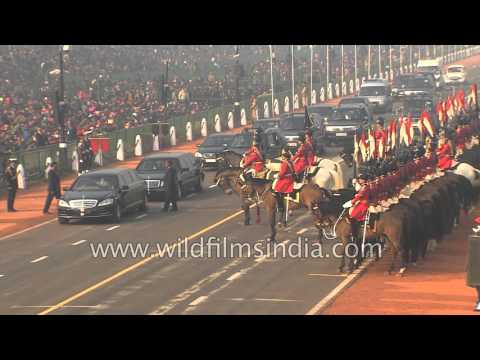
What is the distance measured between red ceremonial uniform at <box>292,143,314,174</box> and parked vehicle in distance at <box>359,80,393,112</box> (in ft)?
126

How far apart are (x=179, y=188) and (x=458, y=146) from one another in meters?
10.1

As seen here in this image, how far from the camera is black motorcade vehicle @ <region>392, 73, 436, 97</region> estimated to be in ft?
255

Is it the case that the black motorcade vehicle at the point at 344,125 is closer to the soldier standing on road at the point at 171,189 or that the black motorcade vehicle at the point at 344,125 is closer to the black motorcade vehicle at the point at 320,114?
the black motorcade vehicle at the point at 320,114

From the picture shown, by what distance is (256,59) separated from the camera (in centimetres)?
12100

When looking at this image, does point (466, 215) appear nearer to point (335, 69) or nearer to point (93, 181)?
point (93, 181)

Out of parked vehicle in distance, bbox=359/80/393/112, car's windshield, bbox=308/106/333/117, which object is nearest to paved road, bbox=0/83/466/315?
car's windshield, bbox=308/106/333/117

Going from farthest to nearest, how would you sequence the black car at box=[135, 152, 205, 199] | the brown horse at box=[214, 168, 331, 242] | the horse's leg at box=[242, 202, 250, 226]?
the black car at box=[135, 152, 205, 199] → the horse's leg at box=[242, 202, 250, 226] → the brown horse at box=[214, 168, 331, 242]

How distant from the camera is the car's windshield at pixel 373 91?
75469 millimetres

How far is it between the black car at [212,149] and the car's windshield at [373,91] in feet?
83.6

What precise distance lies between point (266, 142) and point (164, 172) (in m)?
6.75

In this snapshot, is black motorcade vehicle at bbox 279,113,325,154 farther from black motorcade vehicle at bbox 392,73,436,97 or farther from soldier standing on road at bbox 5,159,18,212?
black motorcade vehicle at bbox 392,73,436,97

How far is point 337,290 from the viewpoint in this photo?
2662cm

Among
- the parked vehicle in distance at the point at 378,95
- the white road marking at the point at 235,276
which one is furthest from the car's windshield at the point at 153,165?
the parked vehicle in distance at the point at 378,95

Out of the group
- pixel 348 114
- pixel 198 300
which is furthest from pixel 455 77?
pixel 198 300
